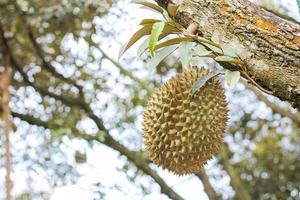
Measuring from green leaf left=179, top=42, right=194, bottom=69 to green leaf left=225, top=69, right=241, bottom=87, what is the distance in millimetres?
68

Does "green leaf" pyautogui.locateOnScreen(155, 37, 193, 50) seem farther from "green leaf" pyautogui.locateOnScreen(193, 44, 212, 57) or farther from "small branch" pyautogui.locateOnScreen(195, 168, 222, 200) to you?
"small branch" pyautogui.locateOnScreen(195, 168, 222, 200)

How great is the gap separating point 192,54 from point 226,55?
0.23 ft

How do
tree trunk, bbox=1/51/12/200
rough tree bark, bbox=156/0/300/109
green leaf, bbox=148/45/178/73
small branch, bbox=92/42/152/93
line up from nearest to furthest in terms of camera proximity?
1. rough tree bark, bbox=156/0/300/109
2. green leaf, bbox=148/45/178/73
3. tree trunk, bbox=1/51/12/200
4. small branch, bbox=92/42/152/93

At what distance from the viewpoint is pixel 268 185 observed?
338 cm

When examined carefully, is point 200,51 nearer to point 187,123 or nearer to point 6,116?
point 187,123

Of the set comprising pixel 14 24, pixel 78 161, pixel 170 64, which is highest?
pixel 14 24

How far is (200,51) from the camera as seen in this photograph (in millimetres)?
944

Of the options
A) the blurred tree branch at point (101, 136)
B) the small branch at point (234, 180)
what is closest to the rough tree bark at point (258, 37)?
the blurred tree branch at point (101, 136)

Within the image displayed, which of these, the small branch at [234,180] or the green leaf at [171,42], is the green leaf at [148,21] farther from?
the small branch at [234,180]

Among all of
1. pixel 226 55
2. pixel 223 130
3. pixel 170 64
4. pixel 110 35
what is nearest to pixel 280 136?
pixel 170 64

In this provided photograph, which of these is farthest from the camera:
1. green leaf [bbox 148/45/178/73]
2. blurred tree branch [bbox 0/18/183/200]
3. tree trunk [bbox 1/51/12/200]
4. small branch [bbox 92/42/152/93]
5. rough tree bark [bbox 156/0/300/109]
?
small branch [bbox 92/42/152/93]

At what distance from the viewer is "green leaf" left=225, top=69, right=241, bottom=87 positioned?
2.99ft

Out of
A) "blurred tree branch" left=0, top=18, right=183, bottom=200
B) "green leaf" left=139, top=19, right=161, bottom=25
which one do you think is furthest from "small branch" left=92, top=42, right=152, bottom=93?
"green leaf" left=139, top=19, right=161, bottom=25

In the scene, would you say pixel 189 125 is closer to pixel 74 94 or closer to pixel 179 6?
pixel 179 6
